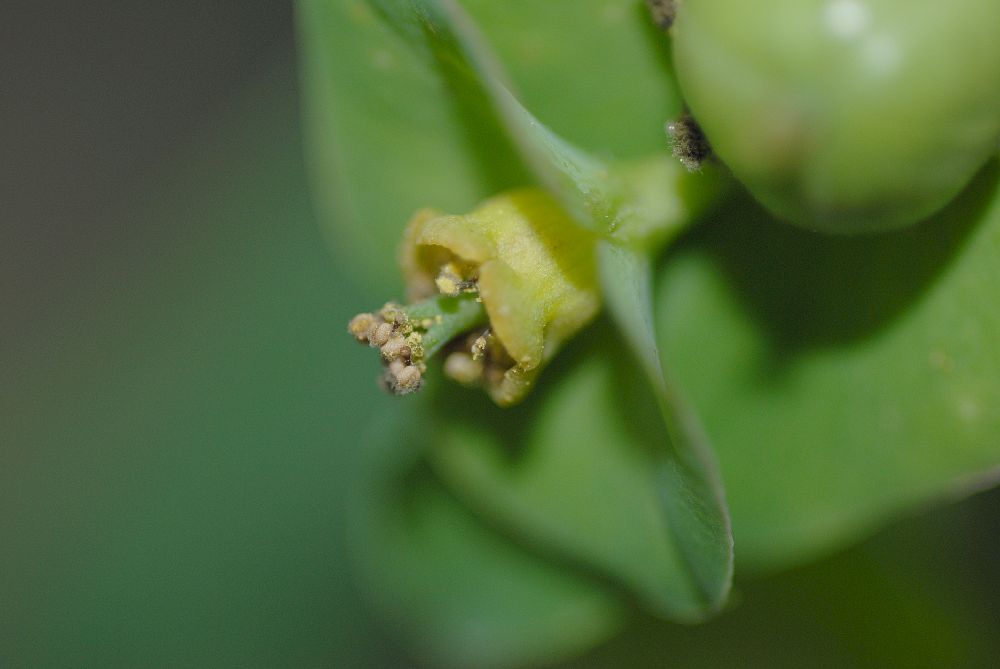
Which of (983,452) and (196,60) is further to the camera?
(196,60)

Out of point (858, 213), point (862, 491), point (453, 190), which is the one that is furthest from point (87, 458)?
point (858, 213)

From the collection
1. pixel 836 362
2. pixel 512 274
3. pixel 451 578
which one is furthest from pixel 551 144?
pixel 451 578

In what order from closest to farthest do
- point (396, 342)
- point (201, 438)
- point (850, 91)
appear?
point (850, 91) → point (396, 342) → point (201, 438)

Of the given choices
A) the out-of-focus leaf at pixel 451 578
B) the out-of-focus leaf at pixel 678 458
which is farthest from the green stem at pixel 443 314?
the out-of-focus leaf at pixel 451 578

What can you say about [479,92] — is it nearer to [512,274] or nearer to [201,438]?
[512,274]

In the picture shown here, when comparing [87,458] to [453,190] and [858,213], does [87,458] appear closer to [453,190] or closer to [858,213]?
[453,190]

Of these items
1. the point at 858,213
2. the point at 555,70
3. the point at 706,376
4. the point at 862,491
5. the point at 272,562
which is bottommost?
the point at 272,562
